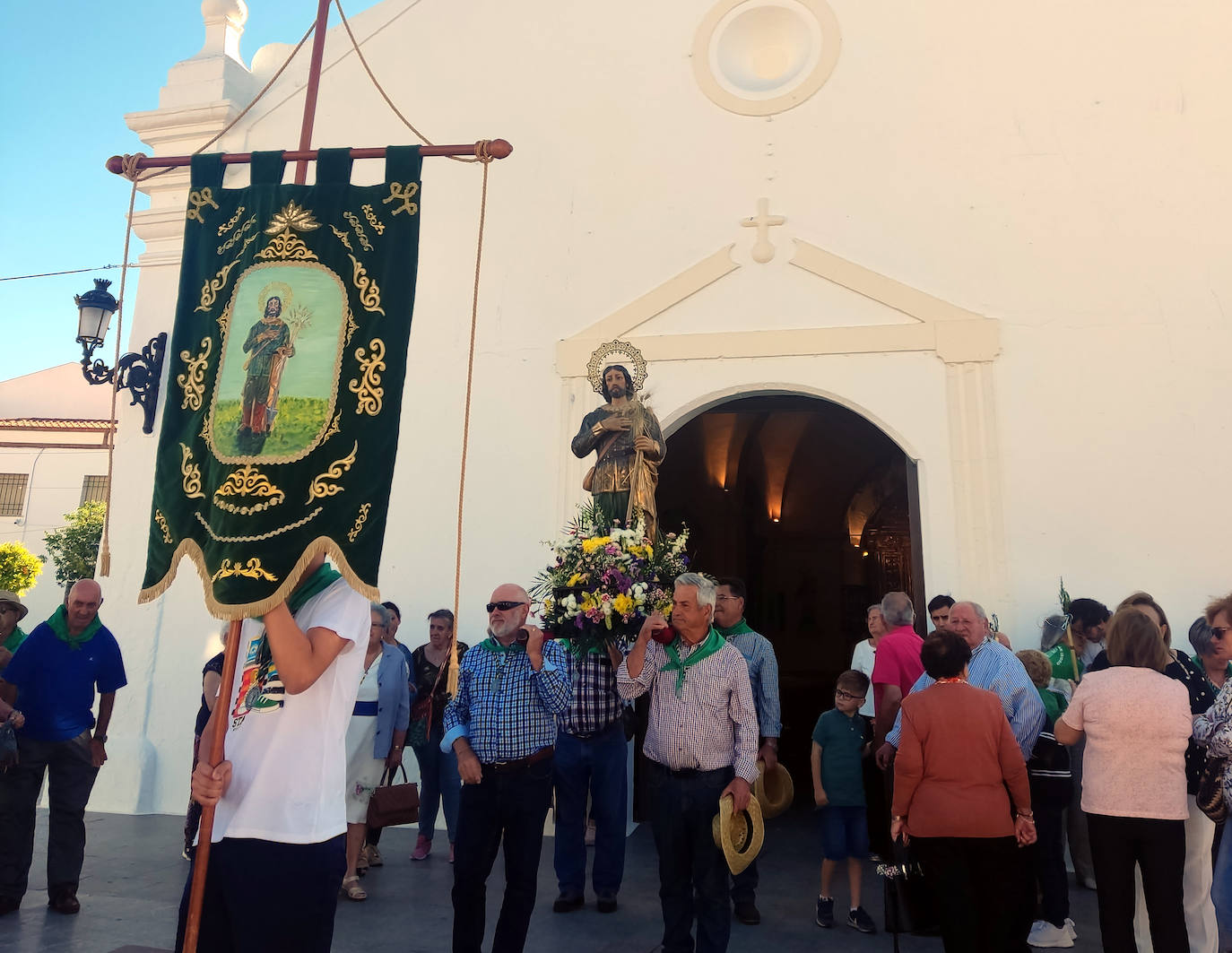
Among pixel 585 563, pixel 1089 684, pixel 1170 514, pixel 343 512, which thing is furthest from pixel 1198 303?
pixel 343 512

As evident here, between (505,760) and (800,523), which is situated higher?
(800,523)

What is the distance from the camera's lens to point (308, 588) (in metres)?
2.64

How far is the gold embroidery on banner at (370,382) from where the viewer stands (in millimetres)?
3107

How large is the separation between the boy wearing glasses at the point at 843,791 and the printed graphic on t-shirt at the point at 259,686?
328 cm

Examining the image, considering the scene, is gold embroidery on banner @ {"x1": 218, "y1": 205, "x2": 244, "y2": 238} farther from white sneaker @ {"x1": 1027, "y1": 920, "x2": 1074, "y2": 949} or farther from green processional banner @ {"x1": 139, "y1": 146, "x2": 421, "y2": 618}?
white sneaker @ {"x1": 1027, "y1": 920, "x2": 1074, "y2": 949}

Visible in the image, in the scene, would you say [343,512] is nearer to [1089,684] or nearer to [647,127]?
[1089,684]

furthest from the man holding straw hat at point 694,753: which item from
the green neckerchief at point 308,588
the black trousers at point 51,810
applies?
the black trousers at point 51,810

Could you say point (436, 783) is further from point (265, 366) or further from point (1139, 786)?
point (1139, 786)

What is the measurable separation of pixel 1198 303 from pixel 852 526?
901 cm

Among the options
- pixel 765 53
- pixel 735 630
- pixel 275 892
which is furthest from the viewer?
pixel 765 53

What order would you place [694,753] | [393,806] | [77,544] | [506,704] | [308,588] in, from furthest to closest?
[77,544]
[393,806]
[506,704]
[694,753]
[308,588]

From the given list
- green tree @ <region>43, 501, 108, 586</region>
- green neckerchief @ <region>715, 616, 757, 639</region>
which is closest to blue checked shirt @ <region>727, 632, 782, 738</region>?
green neckerchief @ <region>715, 616, 757, 639</region>

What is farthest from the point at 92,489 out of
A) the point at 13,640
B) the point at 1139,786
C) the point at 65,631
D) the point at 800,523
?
the point at 1139,786

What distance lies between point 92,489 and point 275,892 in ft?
79.8
